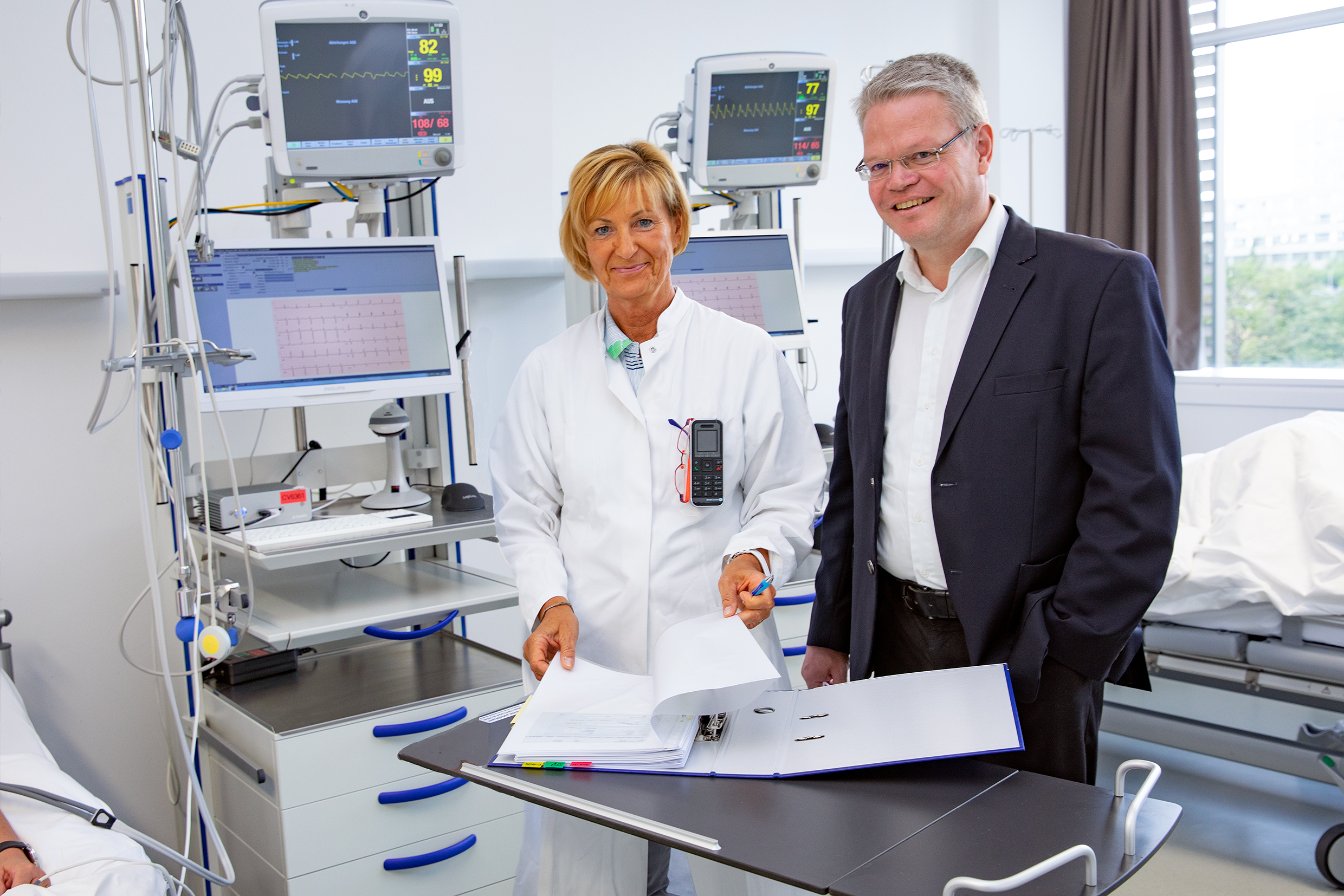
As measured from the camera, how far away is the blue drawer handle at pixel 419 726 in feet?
6.86

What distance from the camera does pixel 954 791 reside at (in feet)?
3.55

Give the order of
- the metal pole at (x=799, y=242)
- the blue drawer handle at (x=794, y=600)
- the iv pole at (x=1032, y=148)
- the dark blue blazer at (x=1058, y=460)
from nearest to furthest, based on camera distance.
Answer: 1. the dark blue blazer at (x=1058, y=460)
2. the blue drawer handle at (x=794, y=600)
3. the metal pole at (x=799, y=242)
4. the iv pole at (x=1032, y=148)

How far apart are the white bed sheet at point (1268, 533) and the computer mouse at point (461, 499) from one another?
5.03 ft

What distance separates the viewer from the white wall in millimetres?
2584

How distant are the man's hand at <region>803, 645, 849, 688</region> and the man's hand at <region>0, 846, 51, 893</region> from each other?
1.21m

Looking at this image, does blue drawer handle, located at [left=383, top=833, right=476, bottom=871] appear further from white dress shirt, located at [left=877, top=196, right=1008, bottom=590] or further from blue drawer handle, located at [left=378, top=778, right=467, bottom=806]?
white dress shirt, located at [left=877, top=196, right=1008, bottom=590]

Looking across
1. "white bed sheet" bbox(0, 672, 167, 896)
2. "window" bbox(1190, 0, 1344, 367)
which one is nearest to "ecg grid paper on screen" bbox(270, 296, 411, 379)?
"white bed sheet" bbox(0, 672, 167, 896)

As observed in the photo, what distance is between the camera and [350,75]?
2.25 metres

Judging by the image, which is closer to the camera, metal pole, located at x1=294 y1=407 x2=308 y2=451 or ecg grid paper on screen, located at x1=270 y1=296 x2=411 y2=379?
ecg grid paper on screen, located at x1=270 y1=296 x2=411 y2=379

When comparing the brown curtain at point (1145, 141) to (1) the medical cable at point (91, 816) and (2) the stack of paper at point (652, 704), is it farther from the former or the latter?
(1) the medical cable at point (91, 816)

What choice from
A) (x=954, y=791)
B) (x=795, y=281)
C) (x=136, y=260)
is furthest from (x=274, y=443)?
(x=954, y=791)

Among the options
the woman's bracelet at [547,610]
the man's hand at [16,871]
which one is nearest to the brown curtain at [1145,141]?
the woman's bracelet at [547,610]

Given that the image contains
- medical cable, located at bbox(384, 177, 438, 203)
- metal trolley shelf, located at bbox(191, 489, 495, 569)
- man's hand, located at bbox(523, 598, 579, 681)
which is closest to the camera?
man's hand, located at bbox(523, 598, 579, 681)

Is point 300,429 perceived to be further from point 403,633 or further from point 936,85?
point 936,85
